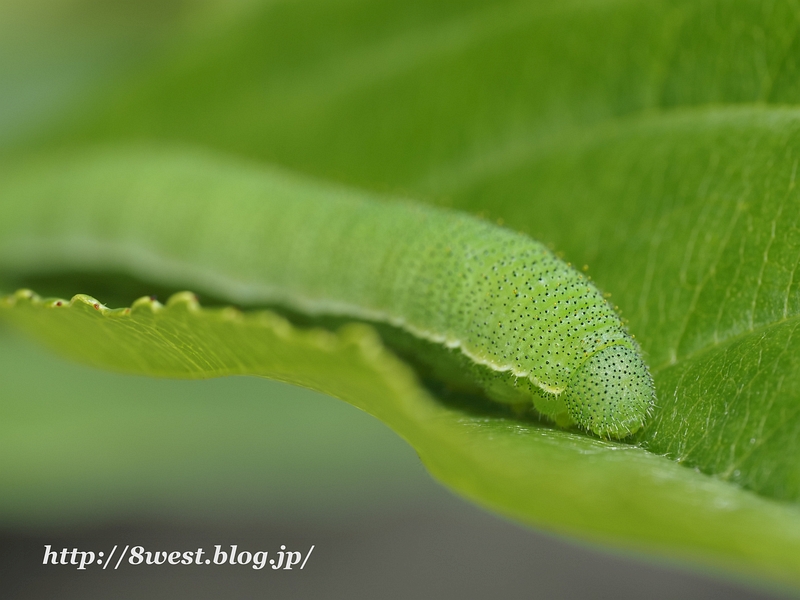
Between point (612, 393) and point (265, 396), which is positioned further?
point (265, 396)

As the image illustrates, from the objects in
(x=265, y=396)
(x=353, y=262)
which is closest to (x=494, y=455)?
(x=353, y=262)

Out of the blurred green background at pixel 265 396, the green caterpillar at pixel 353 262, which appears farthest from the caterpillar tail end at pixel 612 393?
the blurred green background at pixel 265 396

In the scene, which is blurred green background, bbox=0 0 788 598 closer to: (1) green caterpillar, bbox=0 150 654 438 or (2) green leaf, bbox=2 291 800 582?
(1) green caterpillar, bbox=0 150 654 438

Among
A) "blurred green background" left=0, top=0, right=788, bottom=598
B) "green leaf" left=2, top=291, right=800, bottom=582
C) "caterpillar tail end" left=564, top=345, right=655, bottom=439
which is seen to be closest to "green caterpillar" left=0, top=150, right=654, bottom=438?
"caterpillar tail end" left=564, top=345, right=655, bottom=439

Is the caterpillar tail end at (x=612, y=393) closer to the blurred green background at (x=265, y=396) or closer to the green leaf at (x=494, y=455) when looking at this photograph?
the green leaf at (x=494, y=455)

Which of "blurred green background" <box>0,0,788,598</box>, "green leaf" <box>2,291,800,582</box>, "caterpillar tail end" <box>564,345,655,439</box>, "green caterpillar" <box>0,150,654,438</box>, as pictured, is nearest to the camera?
"green leaf" <box>2,291,800,582</box>

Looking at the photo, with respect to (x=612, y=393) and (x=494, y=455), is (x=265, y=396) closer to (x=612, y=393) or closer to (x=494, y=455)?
(x=612, y=393)
